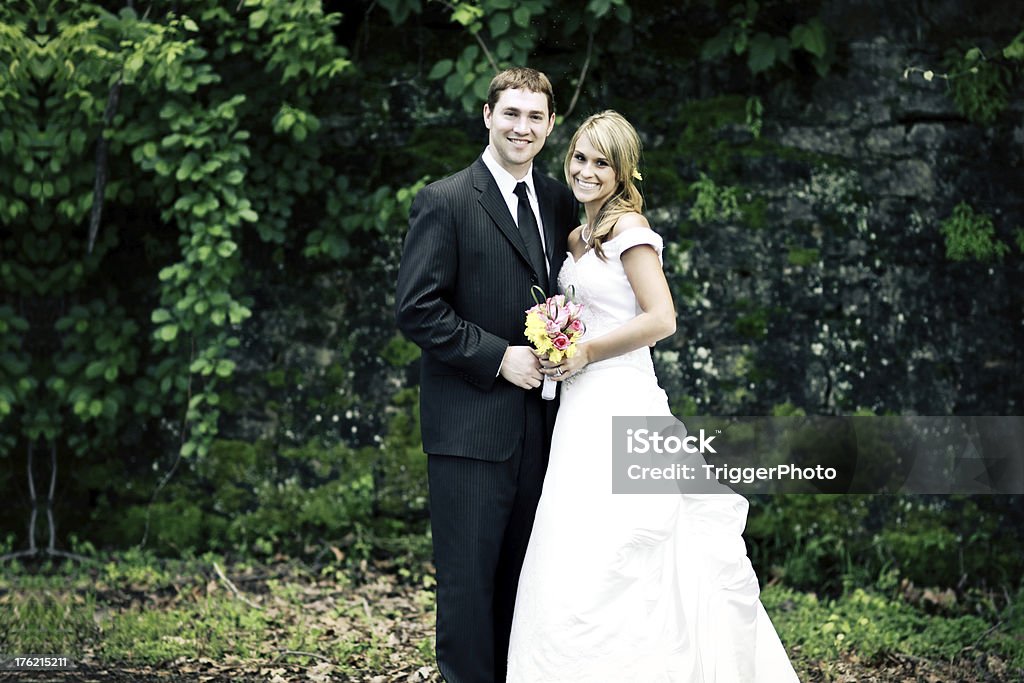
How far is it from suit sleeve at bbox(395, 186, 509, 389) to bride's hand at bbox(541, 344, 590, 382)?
0.15 meters

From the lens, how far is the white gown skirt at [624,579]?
122 inches

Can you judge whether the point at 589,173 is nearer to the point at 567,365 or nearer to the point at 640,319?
the point at 640,319

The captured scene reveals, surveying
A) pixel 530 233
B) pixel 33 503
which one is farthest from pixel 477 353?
pixel 33 503

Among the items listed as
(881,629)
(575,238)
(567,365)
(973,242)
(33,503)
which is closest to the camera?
(567,365)

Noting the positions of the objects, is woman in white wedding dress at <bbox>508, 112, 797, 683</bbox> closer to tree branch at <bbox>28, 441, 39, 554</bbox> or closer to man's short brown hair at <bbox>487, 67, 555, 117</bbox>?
man's short brown hair at <bbox>487, 67, 555, 117</bbox>

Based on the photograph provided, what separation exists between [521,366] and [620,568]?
681 mm

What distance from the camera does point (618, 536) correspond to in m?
3.16

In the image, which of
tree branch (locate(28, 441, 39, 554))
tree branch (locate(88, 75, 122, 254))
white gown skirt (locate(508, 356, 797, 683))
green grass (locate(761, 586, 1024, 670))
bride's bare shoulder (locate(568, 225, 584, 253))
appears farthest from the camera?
tree branch (locate(28, 441, 39, 554))

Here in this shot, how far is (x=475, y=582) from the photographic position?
3.36m

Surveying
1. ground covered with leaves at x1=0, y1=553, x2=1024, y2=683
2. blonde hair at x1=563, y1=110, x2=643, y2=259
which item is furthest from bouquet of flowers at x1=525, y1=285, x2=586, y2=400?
ground covered with leaves at x1=0, y1=553, x2=1024, y2=683

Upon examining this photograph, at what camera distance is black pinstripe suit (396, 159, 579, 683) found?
10.9ft

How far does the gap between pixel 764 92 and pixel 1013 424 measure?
204cm

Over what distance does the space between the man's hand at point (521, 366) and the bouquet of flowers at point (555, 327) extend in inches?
2.9

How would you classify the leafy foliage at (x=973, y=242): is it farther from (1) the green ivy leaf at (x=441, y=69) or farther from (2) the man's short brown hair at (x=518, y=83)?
(2) the man's short brown hair at (x=518, y=83)
